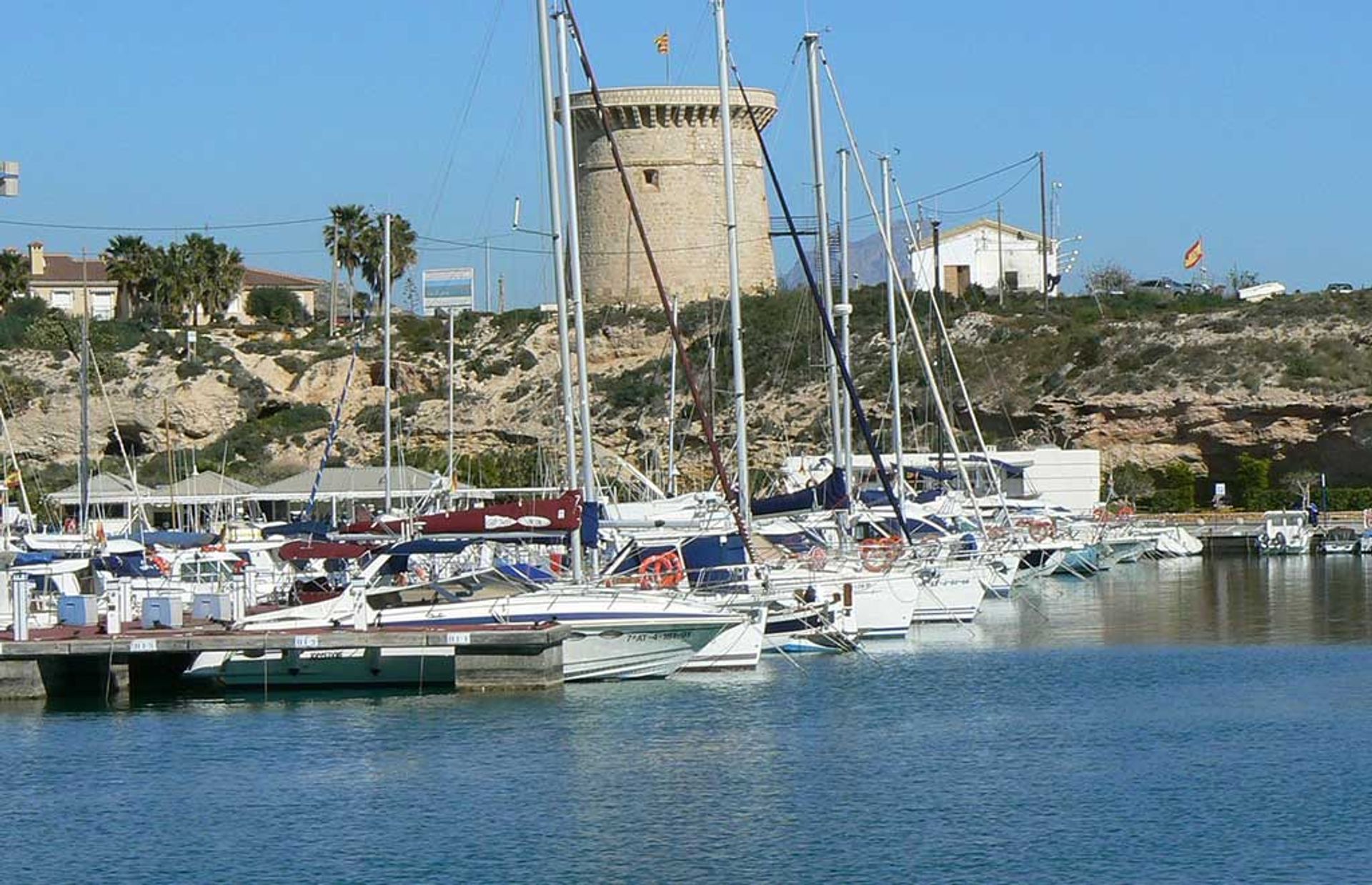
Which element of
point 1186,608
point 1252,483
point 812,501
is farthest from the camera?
point 1252,483

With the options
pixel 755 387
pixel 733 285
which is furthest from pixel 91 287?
pixel 733 285

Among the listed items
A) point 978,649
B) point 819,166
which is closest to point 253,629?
point 978,649

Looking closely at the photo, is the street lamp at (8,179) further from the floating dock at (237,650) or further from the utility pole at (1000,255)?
the utility pole at (1000,255)

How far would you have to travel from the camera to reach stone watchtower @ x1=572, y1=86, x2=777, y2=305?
74438mm

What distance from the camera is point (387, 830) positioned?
21.3 m

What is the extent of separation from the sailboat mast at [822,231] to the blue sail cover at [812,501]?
56.3 inches

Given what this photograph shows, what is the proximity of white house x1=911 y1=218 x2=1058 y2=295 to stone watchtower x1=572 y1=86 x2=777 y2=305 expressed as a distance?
14.7m

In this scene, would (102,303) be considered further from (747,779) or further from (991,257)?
(747,779)

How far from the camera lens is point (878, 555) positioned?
35.5 metres

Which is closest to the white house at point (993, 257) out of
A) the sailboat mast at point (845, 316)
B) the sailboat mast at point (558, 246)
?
the sailboat mast at point (845, 316)

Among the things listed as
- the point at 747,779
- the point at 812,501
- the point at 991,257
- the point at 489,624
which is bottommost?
the point at 747,779

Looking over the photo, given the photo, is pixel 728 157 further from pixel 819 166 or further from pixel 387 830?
pixel 387 830

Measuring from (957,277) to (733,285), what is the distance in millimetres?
56226

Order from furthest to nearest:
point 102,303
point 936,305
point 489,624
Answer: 1. point 102,303
2. point 936,305
3. point 489,624
